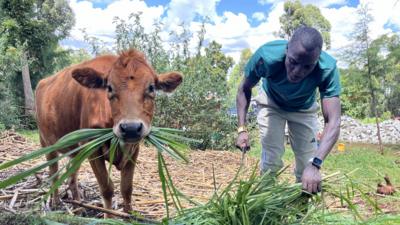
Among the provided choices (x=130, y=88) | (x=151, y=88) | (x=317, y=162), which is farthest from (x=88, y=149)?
(x=317, y=162)

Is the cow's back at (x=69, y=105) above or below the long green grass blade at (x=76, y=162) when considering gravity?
above

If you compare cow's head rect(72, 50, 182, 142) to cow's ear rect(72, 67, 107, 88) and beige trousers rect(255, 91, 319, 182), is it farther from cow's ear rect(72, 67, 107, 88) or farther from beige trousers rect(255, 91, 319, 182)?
beige trousers rect(255, 91, 319, 182)

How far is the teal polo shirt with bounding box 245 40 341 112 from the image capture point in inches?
147

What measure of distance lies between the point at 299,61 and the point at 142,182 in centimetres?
387

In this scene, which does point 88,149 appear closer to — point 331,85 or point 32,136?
point 331,85

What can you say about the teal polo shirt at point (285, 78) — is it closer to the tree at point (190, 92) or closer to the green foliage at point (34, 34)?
the tree at point (190, 92)

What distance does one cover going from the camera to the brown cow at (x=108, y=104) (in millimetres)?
3504

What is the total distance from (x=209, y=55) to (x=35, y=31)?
10.4 metres

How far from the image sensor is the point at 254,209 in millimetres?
3074

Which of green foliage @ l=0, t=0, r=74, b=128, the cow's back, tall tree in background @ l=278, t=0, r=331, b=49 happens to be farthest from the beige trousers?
tall tree in background @ l=278, t=0, r=331, b=49

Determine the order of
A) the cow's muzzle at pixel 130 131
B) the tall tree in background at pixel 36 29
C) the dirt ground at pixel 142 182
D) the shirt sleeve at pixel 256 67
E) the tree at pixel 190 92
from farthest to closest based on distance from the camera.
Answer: the tall tree in background at pixel 36 29 < the tree at pixel 190 92 < the dirt ground at pixel 142 182 < the shirt sleeve at pixel 256 67 < the cow's muzzle at pixel 130 131

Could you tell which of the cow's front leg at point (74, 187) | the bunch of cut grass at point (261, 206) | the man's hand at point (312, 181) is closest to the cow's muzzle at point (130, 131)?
the bunch of cut grass at point (261, 206)

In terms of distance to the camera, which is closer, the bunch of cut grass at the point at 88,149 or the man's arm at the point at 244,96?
the bunch of cut grass at the point at 88,149

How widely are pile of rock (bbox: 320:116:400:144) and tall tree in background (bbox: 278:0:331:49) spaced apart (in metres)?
6.94
